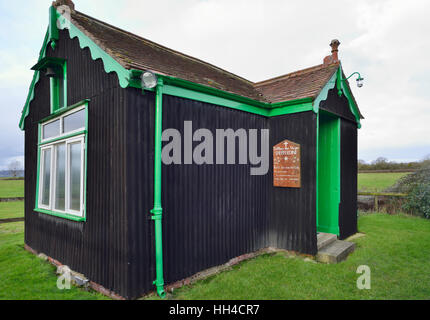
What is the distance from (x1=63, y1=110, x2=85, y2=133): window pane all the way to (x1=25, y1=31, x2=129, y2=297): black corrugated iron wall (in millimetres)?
322

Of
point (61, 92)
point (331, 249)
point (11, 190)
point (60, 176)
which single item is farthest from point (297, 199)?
point (11, 190)

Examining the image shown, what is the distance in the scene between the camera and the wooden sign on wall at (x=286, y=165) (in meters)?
5.84

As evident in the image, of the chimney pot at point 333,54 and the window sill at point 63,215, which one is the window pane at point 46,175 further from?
the chimney pot at point 333,54

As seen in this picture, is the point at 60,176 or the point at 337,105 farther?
the point at 337,105

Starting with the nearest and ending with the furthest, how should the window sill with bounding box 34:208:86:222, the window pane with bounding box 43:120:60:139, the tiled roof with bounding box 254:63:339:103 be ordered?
→ the window sill with bounding box 34:208:86:222, the window pane with bounding box 43:120:60:139, the tiled roof with bounding box 254:63:339:103

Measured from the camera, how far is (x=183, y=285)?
4.27m

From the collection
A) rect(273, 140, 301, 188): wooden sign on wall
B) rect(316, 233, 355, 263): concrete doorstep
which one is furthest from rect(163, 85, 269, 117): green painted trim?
rect(316, 233, 355, 263): concrete doorstep

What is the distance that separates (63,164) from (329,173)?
7.06 metres

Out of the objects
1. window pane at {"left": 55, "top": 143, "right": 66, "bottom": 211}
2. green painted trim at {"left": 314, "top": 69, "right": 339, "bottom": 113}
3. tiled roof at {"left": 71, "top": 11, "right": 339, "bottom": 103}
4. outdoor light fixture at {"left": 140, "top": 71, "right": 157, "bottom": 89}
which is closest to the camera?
outdoor light fixture at {"left": 140, "top": 71, "right": 157, "bottom": 89}

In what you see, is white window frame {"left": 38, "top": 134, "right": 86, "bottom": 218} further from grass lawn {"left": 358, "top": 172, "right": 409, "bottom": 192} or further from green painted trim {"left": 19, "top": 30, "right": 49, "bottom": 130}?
grass lawn {"left": 358, "top": 172, "right": 409, "bottom": 192}

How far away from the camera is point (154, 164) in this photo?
4.02 metres

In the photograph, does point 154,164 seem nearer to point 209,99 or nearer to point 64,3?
point 209,99

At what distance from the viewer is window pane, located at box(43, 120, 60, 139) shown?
553 centimetres
